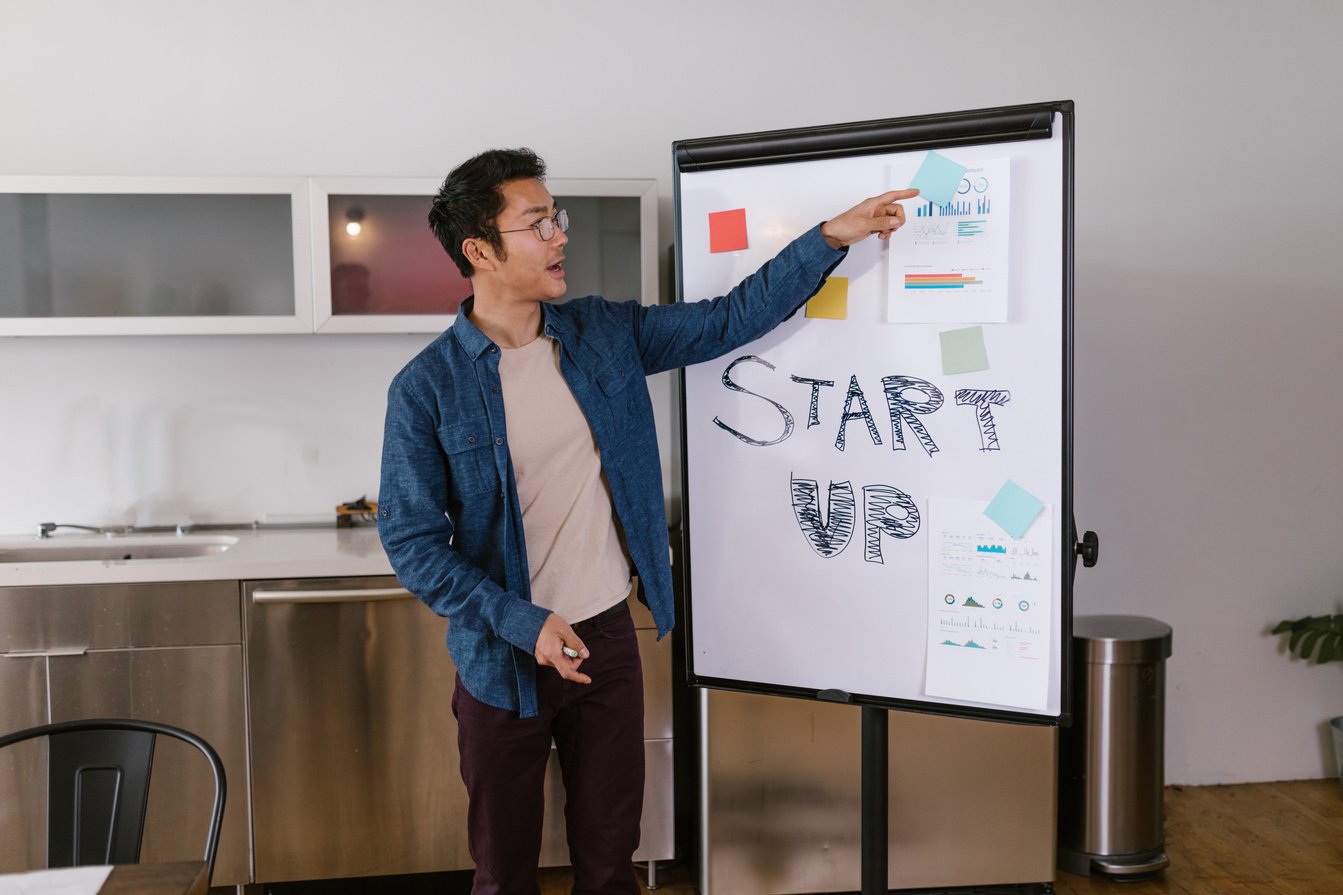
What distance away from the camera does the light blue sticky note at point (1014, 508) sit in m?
1.56

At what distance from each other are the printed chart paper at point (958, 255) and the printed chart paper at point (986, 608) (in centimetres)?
30

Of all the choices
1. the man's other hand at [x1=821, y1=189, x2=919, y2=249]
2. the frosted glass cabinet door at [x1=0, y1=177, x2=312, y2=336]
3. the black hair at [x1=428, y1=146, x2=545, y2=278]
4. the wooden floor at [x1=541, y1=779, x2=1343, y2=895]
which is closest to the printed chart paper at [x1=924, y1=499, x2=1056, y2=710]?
the man's other hand at [x1=821, y1=189, x2=919, y2=249]

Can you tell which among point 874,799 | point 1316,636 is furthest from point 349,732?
point 1316,636

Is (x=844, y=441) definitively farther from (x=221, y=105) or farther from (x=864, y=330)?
(x=221, y=105)

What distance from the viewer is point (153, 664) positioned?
234 centimetres

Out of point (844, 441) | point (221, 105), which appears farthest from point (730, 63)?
point (844, 441)

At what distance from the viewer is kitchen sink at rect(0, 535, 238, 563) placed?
2.66 m

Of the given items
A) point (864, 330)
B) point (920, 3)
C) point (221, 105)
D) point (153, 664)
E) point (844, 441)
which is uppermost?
point (920, 3)

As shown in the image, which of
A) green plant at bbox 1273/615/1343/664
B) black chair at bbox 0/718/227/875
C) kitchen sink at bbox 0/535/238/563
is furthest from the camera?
green plant at bbox 1273/615/1343/664

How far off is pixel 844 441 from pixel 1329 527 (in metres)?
2.15

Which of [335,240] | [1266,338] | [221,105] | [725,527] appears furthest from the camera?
[1266,338]

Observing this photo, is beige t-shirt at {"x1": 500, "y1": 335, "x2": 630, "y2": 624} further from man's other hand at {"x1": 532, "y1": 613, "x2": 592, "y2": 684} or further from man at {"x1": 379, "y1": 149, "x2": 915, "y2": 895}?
man's other hand at {"x1": 532, "y1": 613, "x2": 592, "y2": 684}

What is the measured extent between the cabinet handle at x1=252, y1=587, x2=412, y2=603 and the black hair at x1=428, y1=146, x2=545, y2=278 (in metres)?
0.99

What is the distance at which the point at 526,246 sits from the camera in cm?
165
